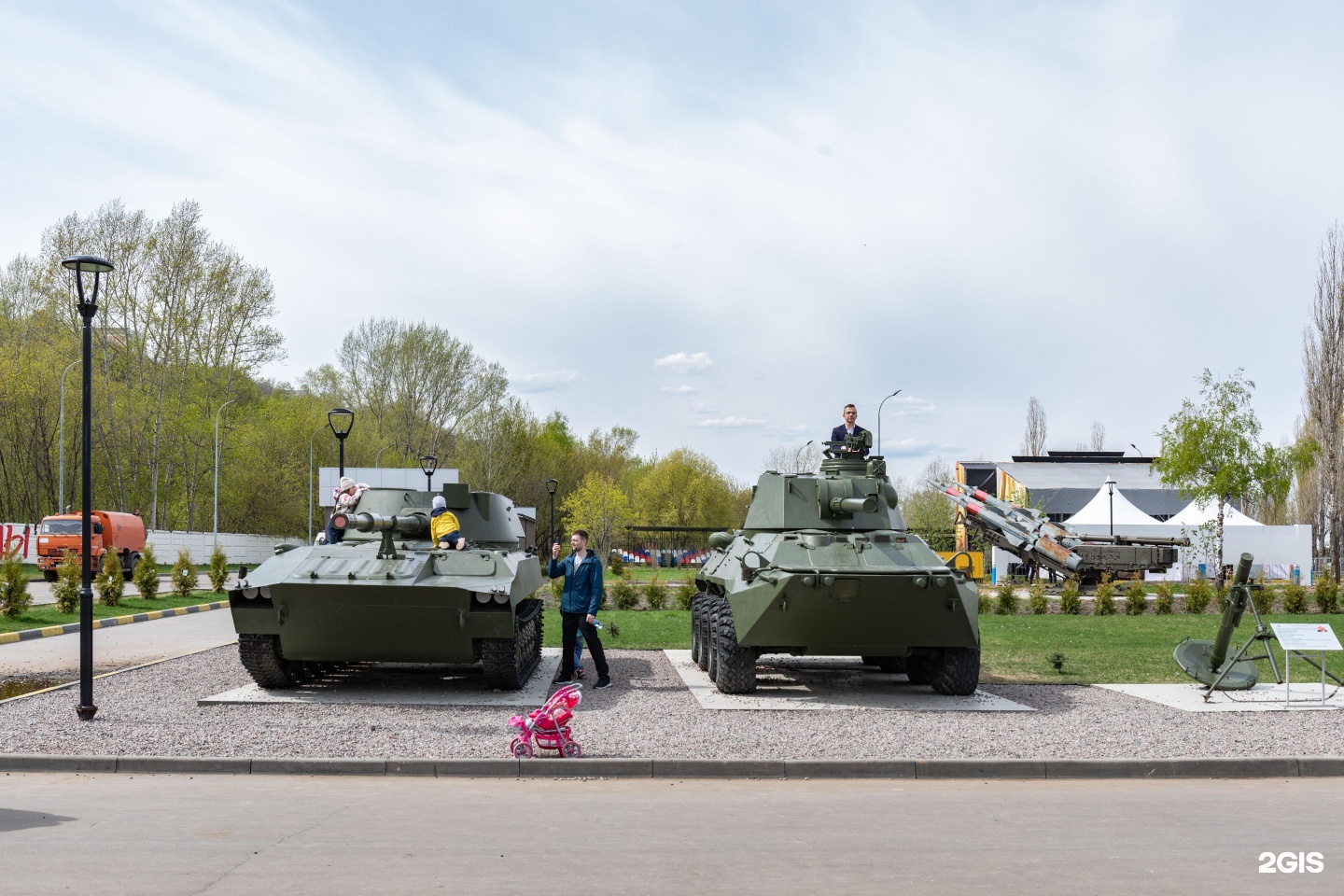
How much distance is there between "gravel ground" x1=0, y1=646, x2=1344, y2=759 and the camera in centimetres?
885

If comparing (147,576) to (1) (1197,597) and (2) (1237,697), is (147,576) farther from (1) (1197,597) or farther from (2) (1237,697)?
(1) (1197,597)

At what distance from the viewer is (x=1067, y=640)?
19562 millimetres

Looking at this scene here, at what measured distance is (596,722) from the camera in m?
10.1

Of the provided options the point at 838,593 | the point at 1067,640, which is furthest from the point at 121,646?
the point at 1067,640

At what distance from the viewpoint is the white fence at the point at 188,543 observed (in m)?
36.7

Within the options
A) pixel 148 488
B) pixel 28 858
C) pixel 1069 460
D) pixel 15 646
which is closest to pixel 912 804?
pixel 28 858

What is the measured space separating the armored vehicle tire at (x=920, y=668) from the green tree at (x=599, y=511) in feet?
145

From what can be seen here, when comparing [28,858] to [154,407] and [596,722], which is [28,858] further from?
[154,407]

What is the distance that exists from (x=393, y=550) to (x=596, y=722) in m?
3.01

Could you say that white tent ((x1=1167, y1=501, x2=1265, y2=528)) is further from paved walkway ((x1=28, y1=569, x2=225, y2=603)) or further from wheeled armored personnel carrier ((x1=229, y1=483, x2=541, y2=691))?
wheeled armored personnel carrier ((x1=229, y1=483, x2=541, y2=691))

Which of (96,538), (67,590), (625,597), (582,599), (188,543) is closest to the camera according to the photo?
(582,599)

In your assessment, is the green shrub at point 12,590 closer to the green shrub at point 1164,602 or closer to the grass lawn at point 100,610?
the grass lawn at point 100,610
